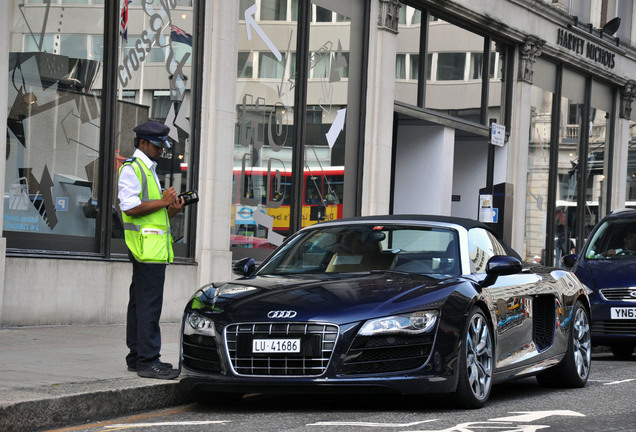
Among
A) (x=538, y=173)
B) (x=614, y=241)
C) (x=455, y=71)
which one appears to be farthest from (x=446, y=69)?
(x=614, y=241)

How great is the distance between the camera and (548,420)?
25.0 ft

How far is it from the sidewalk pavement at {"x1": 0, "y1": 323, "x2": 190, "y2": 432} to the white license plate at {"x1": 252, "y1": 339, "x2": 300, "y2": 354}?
951mm

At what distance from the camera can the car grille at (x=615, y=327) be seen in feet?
44.6

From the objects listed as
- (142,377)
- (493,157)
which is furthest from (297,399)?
(493,157)

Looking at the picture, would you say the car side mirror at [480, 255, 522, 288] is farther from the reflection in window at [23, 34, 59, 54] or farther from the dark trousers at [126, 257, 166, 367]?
the reflection in window at [23, 34, 59, 54]

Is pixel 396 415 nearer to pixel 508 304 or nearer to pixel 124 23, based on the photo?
pixel 508 304

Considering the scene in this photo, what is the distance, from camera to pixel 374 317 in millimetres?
7496

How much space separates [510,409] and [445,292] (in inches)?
39.6

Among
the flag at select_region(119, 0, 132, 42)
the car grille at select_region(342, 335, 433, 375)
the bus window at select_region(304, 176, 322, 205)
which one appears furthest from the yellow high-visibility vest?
the bus window at select_region(304, 176, 322, 205)

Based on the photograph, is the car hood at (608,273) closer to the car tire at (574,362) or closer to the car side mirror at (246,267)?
the car tire at (574,362)

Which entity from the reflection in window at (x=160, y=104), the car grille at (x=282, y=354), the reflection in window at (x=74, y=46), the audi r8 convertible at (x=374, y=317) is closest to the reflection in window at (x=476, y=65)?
the reflection in window at (x=160, y=104)

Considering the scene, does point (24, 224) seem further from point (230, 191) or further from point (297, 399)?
point (297, 399)

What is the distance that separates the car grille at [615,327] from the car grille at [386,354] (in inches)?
262

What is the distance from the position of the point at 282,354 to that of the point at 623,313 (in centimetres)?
713
